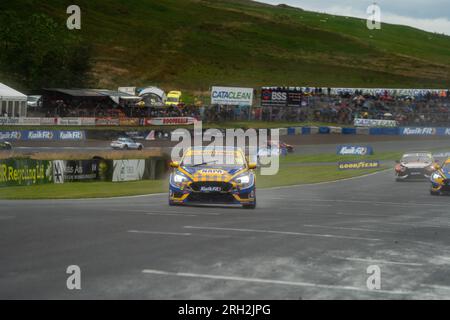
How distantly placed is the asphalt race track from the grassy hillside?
73273 mm

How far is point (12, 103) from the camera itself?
181 ft

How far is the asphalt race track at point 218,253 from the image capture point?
7.70 metres

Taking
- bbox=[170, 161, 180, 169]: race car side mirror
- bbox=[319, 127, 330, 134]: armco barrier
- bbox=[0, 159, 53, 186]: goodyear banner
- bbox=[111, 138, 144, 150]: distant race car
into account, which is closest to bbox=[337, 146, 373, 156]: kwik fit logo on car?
bbox=[319, 127, 330, 134]: armco barrier

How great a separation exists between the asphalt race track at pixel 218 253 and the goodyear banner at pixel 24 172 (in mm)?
11960

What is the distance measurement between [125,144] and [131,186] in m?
19.1

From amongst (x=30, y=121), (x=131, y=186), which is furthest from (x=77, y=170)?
(x=30, y=121)

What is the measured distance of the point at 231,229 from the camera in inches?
501

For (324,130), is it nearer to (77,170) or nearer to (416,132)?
(416,132)

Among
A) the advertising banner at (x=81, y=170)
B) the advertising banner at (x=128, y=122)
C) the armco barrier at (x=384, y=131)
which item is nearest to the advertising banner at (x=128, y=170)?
the advertising banner at (x=81, y=170)

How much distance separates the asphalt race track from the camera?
7703 millimetres

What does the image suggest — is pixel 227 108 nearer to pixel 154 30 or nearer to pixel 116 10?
pixel 154 30

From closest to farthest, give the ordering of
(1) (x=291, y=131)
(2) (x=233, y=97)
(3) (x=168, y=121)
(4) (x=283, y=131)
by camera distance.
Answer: (3) (x=168, y=121) < (4) (x=283, y=131) < (1) (x=291, y=131) < (2) (x=233, y=97)

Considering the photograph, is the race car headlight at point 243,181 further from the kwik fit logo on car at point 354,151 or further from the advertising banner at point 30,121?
the advertising banner at point 30,121

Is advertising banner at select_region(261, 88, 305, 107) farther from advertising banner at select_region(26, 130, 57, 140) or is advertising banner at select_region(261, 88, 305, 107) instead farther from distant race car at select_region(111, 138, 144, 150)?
advertising banner at select_region(26, 130, 57, 140)
